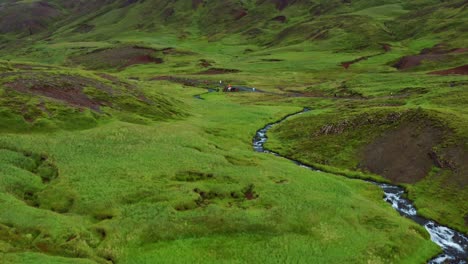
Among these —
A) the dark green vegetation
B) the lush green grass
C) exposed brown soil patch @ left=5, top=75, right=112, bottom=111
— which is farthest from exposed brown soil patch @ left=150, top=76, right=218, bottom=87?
the lush green grass

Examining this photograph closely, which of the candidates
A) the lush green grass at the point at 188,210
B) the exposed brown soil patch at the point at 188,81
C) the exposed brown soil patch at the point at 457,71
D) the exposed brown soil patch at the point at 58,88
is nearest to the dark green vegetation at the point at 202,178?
the lush green grass at the point at 188,210

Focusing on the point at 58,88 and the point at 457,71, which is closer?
the point at 58,88

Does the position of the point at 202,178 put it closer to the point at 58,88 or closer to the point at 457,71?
the point at 58,88

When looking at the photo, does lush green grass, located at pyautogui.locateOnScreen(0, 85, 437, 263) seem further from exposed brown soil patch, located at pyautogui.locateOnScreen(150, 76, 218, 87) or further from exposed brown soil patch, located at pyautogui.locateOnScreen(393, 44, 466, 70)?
exposed brown soil patch, located at pyautogui.locateOnScreen(393, 44, 466, 70)

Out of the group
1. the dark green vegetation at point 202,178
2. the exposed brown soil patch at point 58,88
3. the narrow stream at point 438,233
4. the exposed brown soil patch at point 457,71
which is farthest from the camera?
the exposed brown soil patch at point 457,71

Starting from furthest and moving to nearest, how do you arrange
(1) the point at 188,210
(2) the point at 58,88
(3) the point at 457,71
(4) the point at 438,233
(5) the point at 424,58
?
(5) the point at 424,58, (3) the point at 457,71, (2) the point at 58,88, (4) the point at 438,233, (1) the point at 188,210

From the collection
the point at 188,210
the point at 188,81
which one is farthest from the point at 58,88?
the point at 188,81

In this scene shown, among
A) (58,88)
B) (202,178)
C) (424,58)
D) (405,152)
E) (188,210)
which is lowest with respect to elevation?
(424,58)

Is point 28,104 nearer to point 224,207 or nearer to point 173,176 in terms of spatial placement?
point 173,176

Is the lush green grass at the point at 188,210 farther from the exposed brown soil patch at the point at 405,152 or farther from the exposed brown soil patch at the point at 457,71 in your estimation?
the exposed brown soil patch at the point at 457,71
